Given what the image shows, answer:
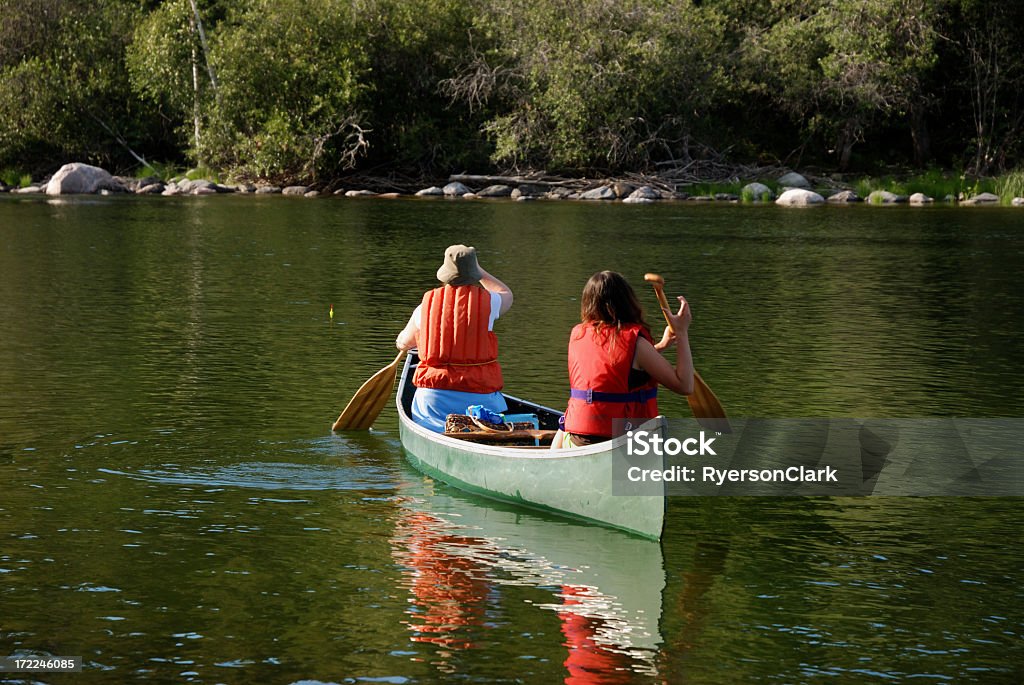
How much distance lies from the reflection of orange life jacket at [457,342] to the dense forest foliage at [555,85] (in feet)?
107

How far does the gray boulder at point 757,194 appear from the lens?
131ft

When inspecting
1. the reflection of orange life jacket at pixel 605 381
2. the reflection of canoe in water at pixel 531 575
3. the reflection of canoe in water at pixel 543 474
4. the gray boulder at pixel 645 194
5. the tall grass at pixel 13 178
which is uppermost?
the tall grass at pixel 13 178

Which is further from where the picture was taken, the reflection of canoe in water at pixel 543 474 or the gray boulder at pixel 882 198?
the gray boulder at pixel 882 198

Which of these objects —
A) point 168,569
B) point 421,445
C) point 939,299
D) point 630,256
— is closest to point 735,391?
point 421,445

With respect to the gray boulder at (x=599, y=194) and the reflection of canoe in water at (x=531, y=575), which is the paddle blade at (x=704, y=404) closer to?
the reflection of canoe in water at (x=531, y=575)

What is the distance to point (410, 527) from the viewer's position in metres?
7.89

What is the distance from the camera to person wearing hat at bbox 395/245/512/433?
8.85 m

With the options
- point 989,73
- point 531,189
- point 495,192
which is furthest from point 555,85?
point 989,73

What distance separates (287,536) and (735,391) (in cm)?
511

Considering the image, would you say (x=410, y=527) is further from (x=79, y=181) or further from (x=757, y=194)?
(x=79, y=181)

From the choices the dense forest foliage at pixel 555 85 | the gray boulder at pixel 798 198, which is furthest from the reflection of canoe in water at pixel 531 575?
the dense forest foliage at pixel 555 85

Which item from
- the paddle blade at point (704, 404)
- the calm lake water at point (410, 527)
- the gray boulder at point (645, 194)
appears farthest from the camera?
the gray boulder at point (645, 194)

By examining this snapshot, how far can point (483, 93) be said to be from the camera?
4300cm

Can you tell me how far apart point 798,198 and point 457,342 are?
3076 centimetres
